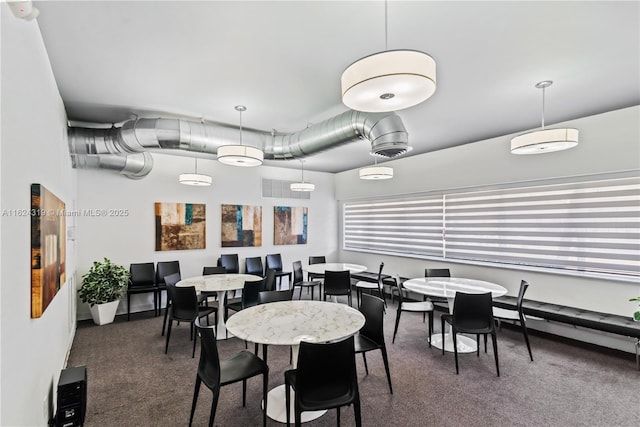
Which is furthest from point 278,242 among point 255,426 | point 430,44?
point 430,44

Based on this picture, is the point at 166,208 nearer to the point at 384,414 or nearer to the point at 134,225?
the point at 134,225

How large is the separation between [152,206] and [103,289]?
1586mm

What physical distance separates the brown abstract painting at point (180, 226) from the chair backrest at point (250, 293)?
2.50 meters

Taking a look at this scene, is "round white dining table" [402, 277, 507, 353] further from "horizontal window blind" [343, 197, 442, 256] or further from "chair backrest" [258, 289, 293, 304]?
A: "horizontal window blind" [343, 197, 442, 256]

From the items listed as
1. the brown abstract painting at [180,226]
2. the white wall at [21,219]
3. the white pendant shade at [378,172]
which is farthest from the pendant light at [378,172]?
the white wall at [21,219]

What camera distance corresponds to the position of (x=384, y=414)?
101 inches

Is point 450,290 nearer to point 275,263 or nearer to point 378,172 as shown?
point 378,172

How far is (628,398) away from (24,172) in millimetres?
4840

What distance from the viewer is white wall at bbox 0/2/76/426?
4.49ft

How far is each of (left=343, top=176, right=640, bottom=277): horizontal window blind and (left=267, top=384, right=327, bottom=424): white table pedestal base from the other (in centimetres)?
375

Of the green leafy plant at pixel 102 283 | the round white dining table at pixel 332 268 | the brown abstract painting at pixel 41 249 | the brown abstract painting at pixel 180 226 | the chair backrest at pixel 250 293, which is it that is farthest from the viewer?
the brown abstract painting at pixel 180 226

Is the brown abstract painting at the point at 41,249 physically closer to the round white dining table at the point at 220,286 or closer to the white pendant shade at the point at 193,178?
the round white dining table at the point at 220,286

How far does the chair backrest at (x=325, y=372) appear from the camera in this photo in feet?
6.45

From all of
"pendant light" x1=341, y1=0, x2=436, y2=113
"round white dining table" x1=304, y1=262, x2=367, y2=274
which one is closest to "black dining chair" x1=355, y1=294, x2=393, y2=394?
"pendant light" x1=341, y1=0, x2=436, y2=113
